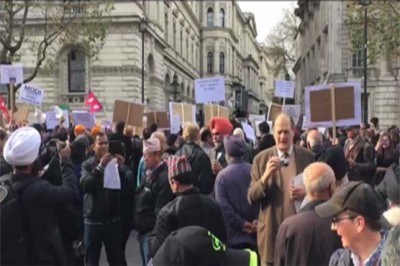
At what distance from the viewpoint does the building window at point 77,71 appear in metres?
45.8

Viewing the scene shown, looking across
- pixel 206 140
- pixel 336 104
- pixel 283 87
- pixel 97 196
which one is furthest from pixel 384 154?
pixel 283 87

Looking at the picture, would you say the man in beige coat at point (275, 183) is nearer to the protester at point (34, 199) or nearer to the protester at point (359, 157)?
the protester at point (34, 199)

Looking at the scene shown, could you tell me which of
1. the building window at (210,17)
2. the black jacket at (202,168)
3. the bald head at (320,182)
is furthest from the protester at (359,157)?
the building window at (210,17)

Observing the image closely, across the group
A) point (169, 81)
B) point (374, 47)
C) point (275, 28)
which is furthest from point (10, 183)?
point (275, 28)

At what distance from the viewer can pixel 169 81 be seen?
6197 cm

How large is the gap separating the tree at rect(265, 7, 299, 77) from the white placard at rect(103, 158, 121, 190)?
77.3m

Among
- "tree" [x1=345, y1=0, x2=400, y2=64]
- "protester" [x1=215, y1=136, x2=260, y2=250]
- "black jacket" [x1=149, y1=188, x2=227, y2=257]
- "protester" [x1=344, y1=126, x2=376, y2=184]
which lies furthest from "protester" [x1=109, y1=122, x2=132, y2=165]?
"tree" [x1=345, y1=0, x2=400, y2=64]

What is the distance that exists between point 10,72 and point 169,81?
44.6 metres

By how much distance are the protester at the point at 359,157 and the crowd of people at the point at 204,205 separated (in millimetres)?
33

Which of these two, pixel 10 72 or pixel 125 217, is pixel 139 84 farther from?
pixel 125 217

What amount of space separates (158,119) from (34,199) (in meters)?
11.1

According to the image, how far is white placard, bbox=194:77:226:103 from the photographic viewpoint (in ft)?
49.2

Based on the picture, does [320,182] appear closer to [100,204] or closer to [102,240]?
[100,204]

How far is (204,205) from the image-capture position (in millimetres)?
4773
